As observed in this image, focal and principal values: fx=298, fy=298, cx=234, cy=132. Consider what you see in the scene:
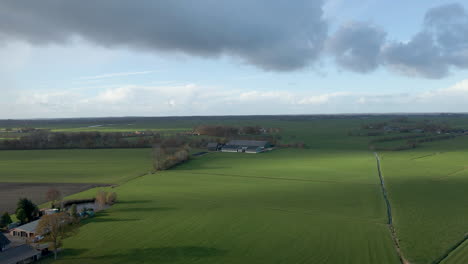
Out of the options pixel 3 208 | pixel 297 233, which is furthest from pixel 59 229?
pixel 297 233

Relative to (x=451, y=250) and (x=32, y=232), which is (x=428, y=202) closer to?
(x=451, y=250)

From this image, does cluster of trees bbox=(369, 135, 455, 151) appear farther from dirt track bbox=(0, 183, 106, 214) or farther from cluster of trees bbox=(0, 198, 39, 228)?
cluster of trees bbox=(0, 198, 39, 228)

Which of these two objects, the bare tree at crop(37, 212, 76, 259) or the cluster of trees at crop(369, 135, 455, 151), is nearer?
the bare tree at crop(37, 212, 76, 259)

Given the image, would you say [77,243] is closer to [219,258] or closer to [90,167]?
[219,258]

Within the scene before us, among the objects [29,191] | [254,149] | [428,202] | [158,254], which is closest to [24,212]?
[29,191]

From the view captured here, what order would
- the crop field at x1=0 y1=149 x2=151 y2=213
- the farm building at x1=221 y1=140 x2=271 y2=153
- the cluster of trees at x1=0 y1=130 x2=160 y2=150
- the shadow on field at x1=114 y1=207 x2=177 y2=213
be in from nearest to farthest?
the shadow on field at x1=114 y1=207 x2=177 y2=213
the crop field at x1=0 y1=149 x2=151 y2=213
the farm building at x1=221 y1=140 x2=271 y2=153
the cluster of trees at x1=0 y1=130 x2=160 y2=150

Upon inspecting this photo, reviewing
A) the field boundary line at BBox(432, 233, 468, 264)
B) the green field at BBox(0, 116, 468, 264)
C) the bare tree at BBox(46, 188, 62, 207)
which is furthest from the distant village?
the field boundary line at BBox(432, 233, 468, 264)
